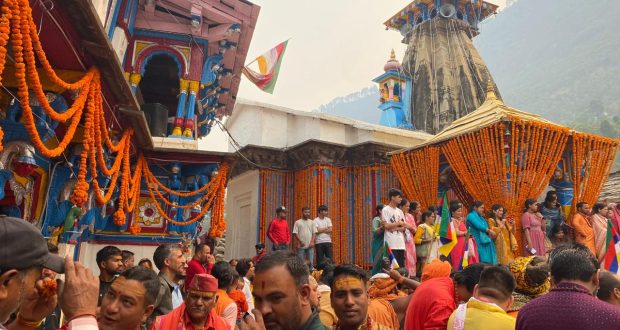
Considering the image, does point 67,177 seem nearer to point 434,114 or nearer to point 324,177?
point 324,177

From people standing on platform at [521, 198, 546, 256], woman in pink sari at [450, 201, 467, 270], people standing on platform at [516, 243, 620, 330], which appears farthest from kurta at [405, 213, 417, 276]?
people standing on platform at [516, 243, 620, 330]

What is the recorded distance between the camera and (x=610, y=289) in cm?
358

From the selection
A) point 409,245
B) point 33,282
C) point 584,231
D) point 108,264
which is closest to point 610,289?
point 33,282

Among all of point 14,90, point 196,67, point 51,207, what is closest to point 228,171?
point 196,67

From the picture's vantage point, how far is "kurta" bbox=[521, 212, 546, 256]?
964 cm

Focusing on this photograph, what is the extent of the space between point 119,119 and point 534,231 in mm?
7737

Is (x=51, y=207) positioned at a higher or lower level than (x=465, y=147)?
lower

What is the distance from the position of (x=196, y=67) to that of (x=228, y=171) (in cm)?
283

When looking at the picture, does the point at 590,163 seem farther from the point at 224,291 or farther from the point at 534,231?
the point at 224,291

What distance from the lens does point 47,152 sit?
435 cm

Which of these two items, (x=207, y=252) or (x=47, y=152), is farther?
(x=207, y=252)

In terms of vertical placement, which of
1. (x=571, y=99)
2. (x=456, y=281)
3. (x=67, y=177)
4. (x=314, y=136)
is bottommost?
(x=456, y=281)

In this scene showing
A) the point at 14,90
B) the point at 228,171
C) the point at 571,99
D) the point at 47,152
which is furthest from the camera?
the point at 571,99

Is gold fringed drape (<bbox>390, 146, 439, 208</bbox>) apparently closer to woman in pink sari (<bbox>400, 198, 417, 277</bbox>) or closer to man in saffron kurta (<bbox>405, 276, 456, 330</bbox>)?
woman in pink sari (<bbox>400, 198, 417, 277</bbox>)
